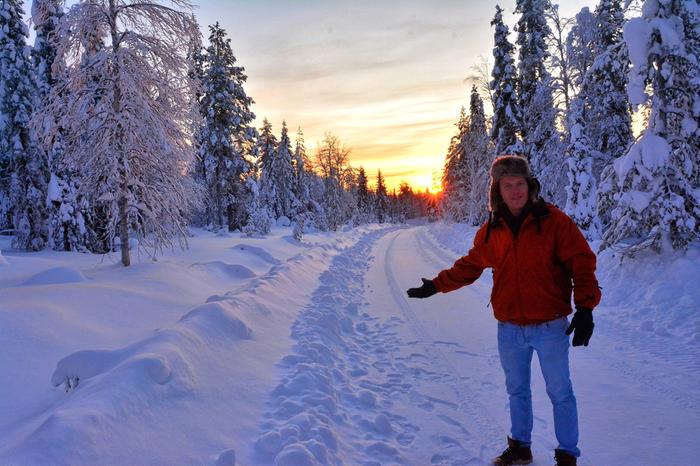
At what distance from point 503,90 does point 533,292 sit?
24.8 metres

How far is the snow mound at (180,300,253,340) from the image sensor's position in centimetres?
555

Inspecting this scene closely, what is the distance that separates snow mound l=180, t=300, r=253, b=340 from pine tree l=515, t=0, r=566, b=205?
57.9 feet

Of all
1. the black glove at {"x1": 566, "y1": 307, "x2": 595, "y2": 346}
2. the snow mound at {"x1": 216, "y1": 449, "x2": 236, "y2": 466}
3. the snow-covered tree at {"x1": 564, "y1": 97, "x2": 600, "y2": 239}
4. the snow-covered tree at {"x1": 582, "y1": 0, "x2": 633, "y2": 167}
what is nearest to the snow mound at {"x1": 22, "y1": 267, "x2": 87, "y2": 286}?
the snow mound at {"x1": 216, "y1": 449, "x2": 236, "y2": 466}

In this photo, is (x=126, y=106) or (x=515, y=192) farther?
(x=126, y=106)

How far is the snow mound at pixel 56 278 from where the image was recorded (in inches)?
330

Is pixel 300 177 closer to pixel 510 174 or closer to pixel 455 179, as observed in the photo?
pixel 455 179

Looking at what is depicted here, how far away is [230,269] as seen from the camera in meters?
12.8

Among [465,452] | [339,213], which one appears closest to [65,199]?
[465,452]

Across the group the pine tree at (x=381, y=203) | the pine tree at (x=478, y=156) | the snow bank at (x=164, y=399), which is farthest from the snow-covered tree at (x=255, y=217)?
the pine tree at (x=381, y=203)

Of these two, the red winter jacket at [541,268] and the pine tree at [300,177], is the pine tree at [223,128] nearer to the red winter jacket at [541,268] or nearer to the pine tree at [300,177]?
the pine tree at [300,177]

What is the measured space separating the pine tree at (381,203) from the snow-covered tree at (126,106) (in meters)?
77.2

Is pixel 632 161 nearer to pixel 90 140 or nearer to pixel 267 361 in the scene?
pixel 267 361

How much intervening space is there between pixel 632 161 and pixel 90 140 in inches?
526

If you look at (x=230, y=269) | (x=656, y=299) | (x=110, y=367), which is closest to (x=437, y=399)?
(x=110, y=367)
